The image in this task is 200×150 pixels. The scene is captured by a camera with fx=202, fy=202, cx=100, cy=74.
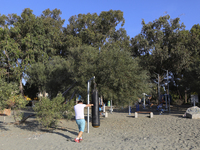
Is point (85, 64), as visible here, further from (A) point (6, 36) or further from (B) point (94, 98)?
(A) point (6, 36)

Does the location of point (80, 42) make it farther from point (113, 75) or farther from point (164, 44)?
point (113, 75)

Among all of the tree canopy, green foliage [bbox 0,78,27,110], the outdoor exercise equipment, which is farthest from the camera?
the tree canopy

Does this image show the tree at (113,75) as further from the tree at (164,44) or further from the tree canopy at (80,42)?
the tree at (164,44)

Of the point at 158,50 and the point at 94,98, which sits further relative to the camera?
the point at 158,50

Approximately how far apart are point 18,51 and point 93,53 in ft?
78.0

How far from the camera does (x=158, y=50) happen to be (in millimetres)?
36594

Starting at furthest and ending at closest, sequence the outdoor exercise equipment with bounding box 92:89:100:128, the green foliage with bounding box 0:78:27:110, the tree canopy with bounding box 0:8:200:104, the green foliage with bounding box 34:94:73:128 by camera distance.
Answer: the tree canopy with bounding box 0:8:200:104, the green foliage with bounding box 0:78:27:110, the green foliage with bounding box 34:94:73:128, the outdoor exercise equipment with bounding box 92:89:100:128

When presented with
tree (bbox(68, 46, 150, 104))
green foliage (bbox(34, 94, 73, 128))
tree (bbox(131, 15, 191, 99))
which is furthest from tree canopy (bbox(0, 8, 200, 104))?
green foliage (bbox(34, 94, 73, 128))

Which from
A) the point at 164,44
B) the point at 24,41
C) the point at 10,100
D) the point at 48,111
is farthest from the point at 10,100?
the point at 164,44

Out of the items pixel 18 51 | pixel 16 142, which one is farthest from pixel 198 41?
pixel 16 142

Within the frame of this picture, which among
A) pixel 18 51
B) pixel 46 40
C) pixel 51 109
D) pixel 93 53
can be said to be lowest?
pixel 51 109

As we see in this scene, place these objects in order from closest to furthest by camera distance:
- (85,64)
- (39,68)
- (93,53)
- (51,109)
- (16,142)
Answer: (16,142), (51,109), (85,64), (93,53), (39,68)

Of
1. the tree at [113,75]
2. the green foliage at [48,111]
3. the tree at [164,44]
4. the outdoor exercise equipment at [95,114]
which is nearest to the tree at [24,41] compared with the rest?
the tree at [164,44]

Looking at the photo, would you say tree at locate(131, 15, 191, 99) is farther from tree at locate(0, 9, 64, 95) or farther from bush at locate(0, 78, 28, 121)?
bush at locate(0, 78, 28, 121)
